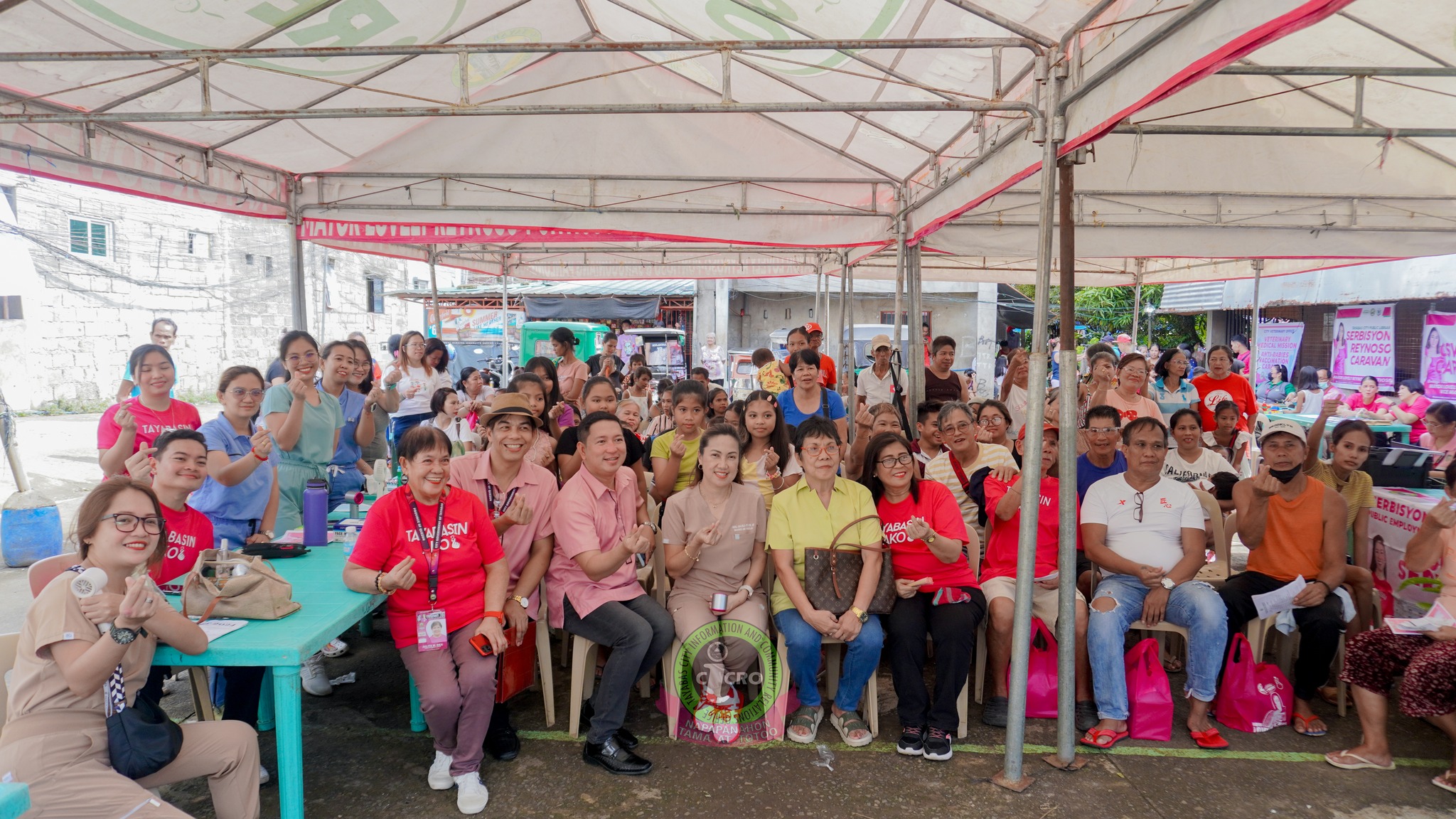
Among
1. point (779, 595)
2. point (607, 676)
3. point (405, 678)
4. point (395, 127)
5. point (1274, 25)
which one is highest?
point (395, 127)

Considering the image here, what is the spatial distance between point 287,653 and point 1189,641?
11.7 feet

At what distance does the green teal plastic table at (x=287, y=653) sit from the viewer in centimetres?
241

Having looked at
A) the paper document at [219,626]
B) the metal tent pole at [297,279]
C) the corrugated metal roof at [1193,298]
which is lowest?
the paper document at [219,626]

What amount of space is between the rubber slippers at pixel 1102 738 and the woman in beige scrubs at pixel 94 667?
323 centimetres

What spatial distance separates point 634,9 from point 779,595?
357cm

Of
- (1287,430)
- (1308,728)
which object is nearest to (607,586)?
(1308,728)

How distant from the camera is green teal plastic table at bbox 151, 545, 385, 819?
2408 mm

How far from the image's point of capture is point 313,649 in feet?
8.14

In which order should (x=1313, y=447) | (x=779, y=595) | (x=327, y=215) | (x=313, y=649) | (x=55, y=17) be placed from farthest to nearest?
(x=327, y=215) < (x=1313, y=447) < (x=55, y=17) < (x=779, y=595) < (x=313, y=649)

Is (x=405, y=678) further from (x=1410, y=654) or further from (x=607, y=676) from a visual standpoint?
(x=1410, y=654)

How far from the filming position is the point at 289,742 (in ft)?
8.23

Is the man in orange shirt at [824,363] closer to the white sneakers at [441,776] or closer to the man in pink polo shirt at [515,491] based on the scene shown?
the man in pink polo shirt at [515,491]

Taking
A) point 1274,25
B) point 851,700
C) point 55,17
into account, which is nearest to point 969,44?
point 1274,25

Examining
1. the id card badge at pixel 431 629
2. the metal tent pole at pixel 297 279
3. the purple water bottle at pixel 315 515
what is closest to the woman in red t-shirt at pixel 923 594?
the id card badge at pixel 431 629
